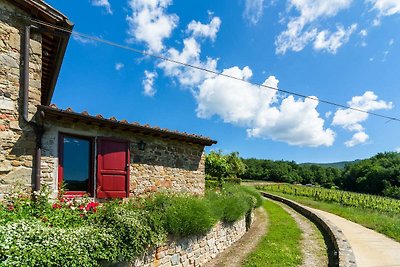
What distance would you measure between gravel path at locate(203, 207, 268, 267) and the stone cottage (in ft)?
9.73

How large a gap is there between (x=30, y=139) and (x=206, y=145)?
6055mm

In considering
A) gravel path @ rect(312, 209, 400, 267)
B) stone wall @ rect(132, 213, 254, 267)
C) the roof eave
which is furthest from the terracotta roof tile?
gravel path @ rect(312, 209, 400, 267)

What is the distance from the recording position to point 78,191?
6617 mm

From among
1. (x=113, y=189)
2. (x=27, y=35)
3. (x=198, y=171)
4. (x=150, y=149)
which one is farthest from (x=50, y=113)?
(x=198, y=171)

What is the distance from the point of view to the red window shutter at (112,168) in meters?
6.84

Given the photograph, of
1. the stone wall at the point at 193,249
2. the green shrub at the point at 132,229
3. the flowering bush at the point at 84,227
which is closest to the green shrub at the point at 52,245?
the flowering bush at the point at 84,227

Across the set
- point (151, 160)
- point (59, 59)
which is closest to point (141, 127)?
point (151, 160)

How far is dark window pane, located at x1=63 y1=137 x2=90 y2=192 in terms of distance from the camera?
648 cm

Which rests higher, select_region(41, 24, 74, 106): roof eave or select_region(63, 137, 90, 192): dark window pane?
select_region(41, 24, 74, 106): roof eave

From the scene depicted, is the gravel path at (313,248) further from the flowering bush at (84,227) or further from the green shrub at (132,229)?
the green shrub at (132,229)

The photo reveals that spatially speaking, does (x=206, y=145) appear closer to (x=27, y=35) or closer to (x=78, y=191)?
(x=78, y=191)

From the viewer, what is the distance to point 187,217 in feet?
22.5

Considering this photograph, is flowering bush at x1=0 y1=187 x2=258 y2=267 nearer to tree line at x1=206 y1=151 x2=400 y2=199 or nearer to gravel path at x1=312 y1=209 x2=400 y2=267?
gravel path at x1=312 y1=209 x2=400 y2=267

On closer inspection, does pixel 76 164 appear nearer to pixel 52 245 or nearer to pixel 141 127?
pixel 141 127
